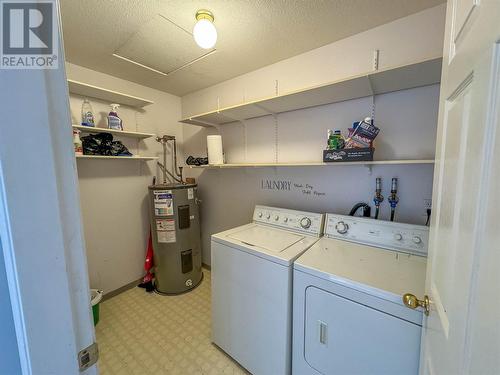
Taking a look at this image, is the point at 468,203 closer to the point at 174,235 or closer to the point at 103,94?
the point at 174,235

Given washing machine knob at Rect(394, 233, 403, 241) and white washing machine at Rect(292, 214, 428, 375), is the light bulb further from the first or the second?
washing machine knob at Rect(394, 233, 403, 241)

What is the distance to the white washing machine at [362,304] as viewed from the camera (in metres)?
0.97

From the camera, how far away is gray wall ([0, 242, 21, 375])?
0.41 meters

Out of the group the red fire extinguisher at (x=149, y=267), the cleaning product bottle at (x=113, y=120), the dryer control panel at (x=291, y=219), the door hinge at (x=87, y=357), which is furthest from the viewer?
the red fire extinguisher at (x=149, y=267)

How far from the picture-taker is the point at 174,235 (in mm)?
2391

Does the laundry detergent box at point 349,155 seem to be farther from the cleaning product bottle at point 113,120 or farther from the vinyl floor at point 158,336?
the cleaning product bottle at point 113,120

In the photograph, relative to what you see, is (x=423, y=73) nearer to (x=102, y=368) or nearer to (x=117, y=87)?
(x=117, y=87)

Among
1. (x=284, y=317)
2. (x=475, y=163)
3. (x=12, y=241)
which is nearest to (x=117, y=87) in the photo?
(x=12, y=241)

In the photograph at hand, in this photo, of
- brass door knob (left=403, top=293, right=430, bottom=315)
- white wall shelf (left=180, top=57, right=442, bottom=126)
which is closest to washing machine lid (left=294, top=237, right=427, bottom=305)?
brass door knob (left=403, top=293, right=430, bottom=315)

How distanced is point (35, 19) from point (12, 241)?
1.39ft

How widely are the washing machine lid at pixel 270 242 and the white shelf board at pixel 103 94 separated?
67.1 inches

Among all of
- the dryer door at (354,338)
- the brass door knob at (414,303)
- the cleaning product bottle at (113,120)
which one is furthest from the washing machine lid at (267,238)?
the cleaning product bottle at (113,120)

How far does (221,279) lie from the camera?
1.63 metres

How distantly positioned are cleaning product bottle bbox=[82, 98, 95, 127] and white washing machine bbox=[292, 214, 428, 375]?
7.36 ft
